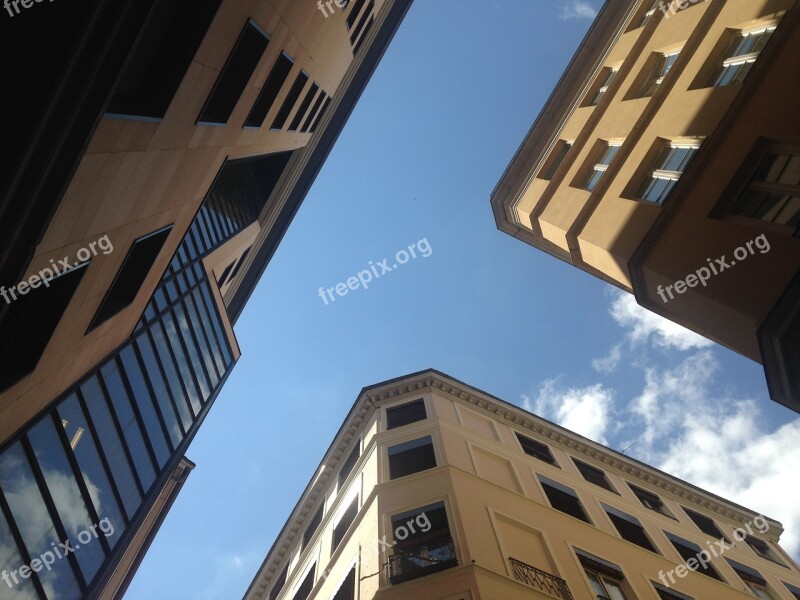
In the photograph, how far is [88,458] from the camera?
1259 cm

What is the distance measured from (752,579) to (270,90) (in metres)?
26.7

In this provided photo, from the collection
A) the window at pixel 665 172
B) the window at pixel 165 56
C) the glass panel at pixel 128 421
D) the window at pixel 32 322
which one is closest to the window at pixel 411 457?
the glass panel at pixel 128 421

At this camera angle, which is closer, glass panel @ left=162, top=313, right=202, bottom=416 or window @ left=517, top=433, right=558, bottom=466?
glass panel @ left=162, top=313, right=202, bottom=416

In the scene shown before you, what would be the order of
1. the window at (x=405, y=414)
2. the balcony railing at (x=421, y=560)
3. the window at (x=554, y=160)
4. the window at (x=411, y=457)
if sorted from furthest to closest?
the window at (x=405, y=414) < the window at (x=554, y=160) < the window at (x=411, y=457) < the balcony railing at (x=421, y=560)

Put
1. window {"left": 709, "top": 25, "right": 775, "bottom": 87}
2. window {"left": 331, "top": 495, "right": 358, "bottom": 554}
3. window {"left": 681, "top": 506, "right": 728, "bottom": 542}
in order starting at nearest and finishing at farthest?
1. window {"left": 709, "top": 25, "right": 775, "bottom": 87}
2. window {"left": 331, "top": 495, "right": 358, "bottom": 554}
3. window {"left": 681, "top": 506, "right": 728, "bottom": 542}

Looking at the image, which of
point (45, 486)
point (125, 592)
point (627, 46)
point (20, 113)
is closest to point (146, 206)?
point (20, 113)

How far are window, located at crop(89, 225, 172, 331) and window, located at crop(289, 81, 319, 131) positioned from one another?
10.7m

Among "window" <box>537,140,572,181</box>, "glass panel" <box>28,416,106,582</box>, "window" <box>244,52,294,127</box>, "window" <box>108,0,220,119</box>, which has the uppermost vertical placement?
"window" <box>537,140,572,181</box>

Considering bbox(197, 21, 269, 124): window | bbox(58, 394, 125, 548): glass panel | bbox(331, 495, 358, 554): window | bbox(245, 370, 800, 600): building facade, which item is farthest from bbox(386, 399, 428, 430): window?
bbox(197, 21, 269, 124): window

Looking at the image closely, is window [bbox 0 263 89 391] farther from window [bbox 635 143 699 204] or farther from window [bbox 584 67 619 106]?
window [bbox 584 67 619 106]

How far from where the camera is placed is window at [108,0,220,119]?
9.89 metres

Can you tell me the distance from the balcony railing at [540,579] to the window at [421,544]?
1.80 metres

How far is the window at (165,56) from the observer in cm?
989

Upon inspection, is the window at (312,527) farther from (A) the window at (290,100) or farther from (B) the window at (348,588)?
(A) the window at (290,100)
